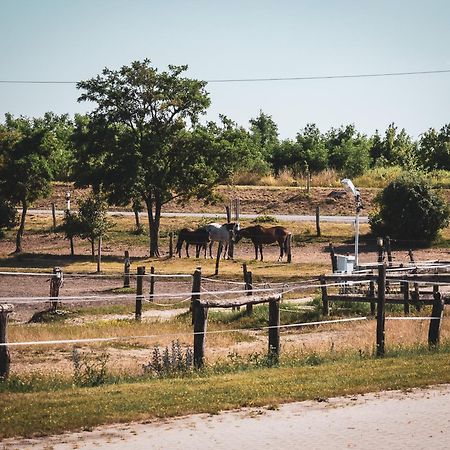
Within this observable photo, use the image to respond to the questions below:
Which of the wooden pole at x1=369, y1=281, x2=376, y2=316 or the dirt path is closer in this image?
the dirt path

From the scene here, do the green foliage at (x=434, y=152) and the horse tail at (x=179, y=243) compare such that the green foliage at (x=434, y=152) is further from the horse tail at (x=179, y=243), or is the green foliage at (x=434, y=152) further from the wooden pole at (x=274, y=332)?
the wooden pole at (x=274, y=332)

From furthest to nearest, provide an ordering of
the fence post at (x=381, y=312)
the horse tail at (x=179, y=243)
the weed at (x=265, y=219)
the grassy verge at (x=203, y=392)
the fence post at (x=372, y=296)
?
the weed at (x=265, y=219)
the horse tail at (x=179, y=243)
the fence post at (x=372, y=296)
the fence post at (x=381, y=312)
the grassy verge at (x=203, y=392)

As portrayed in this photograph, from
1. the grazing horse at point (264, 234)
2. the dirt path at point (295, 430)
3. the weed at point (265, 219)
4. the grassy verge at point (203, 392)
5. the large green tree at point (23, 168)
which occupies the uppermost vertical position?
the large green tree at point (23, 168)

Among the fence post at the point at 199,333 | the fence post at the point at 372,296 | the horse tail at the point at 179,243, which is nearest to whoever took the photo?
the fence post at the point at 199,333

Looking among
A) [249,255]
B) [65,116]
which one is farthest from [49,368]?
[65,116]

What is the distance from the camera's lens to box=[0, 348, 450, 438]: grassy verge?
39.0 ft

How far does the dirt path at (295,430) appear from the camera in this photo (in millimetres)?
10922

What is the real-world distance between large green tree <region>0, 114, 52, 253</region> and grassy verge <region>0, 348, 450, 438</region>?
36.2 metres

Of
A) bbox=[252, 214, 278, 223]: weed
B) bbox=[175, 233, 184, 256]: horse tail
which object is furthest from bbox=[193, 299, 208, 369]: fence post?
bbox=[252, 214, 278, 223]: weed

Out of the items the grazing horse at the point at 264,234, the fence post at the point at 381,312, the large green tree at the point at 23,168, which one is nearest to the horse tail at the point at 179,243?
the grazing horse at the point at 264,234

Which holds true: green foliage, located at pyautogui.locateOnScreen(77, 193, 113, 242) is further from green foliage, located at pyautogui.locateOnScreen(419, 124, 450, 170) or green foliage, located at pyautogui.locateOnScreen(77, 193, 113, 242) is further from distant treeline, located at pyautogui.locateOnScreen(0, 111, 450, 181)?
green foliage, located at pyautogui.locateOnScreen(419, 124, 450, 170)

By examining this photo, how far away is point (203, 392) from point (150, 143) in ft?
115

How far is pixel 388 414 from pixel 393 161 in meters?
81.4

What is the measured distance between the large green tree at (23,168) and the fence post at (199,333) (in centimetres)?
3552
